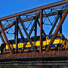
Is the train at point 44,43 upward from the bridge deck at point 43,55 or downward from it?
upward

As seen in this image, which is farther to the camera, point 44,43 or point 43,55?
point 44,43

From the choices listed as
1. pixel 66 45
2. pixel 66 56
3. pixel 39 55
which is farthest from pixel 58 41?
pixel 66 56

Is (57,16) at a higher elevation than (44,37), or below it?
higher

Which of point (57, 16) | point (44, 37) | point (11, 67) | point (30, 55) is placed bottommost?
point (11, 67)

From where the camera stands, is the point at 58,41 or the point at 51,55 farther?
the point at 58,41

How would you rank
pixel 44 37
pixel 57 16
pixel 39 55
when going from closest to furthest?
pixel 39 55 < pixel 44 37 < pixel 57 16

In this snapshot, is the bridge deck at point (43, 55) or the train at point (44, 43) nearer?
the bridge deck at point (43, 55)

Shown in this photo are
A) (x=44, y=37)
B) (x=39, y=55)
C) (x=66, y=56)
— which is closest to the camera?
(x=66, y=56)

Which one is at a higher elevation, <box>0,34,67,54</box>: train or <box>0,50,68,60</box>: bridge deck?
<box>0,34,67,54</box>: train

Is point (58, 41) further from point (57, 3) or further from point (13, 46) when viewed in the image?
point (13, 46)

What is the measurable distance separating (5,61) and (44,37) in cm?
966

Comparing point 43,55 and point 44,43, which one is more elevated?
point 44,43

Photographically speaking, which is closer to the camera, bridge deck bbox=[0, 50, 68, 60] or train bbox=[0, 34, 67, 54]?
bridge deck bbox=[0, 50, 68, 60]

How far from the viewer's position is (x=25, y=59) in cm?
3350
